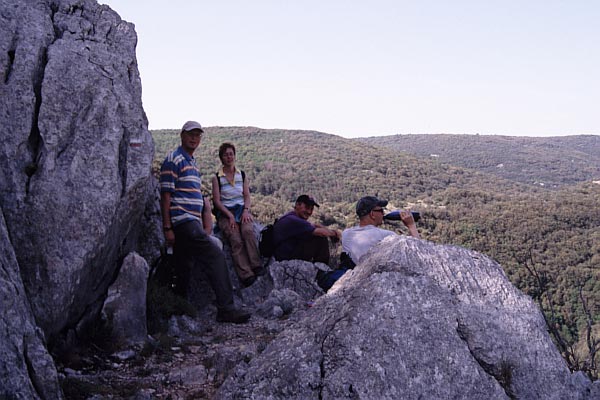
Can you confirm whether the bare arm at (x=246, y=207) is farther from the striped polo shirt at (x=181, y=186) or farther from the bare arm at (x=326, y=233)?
the striped polo shirt at (x=181, y=186)

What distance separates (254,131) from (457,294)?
90.8 m

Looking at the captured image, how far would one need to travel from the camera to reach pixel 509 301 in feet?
12.9

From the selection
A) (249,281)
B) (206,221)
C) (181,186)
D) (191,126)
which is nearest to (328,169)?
(249,281)

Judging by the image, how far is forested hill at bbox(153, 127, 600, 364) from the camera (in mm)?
23633

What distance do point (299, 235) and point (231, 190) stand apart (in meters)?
1.18

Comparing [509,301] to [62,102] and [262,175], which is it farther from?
[262,175]

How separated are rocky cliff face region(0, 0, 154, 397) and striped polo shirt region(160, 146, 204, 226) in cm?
61

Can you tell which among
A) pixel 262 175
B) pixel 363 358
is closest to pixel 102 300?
pixel 363 358

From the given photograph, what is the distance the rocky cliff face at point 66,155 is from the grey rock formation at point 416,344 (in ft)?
6.74

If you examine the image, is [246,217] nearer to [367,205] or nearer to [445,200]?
[367,205]

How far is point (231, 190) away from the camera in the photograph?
8148mm

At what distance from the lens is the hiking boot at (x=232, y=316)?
6680 mm

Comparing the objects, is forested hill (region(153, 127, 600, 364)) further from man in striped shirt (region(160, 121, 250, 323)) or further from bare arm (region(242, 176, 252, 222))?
bare arm (region(242, 176, 252, 222))

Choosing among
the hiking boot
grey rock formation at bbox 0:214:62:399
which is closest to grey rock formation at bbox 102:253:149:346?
the hiking boot
